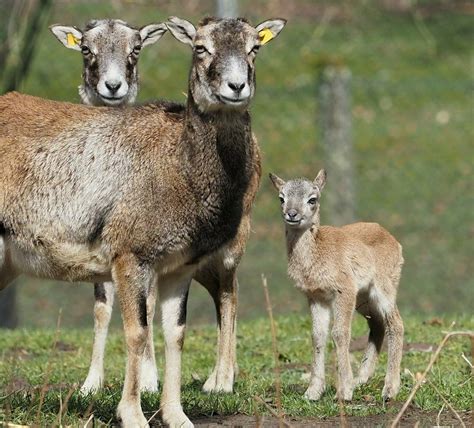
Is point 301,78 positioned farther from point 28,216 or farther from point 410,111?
point 28,216

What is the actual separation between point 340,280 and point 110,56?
2423mm

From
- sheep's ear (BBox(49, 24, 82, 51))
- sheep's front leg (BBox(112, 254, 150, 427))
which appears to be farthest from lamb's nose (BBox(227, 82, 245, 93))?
sheep's ear (BBox(49, 24, 82, 51))

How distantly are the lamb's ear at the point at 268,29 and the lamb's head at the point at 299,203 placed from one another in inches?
44.3

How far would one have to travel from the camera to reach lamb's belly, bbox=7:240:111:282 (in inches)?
276

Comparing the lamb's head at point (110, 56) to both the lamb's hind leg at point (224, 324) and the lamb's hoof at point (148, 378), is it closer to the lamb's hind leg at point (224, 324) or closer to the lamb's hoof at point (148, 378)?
the lamb's hind leg at point (224, 324)

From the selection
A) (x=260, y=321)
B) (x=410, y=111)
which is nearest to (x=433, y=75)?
(x=410, y=111)

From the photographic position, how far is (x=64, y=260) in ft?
23.1

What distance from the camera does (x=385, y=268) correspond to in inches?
337

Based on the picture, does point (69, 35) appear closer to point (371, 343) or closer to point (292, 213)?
point (292, 213)

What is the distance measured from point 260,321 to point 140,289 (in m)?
4.54

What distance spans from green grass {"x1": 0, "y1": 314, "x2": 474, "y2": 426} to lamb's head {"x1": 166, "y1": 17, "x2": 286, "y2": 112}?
1555mm

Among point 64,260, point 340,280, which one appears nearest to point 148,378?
point 340,280

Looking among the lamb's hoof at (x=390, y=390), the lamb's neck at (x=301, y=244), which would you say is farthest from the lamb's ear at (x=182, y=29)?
the lamb's hoof at (x=390, y=390)

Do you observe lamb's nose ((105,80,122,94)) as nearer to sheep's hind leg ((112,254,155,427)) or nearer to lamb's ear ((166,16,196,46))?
lamb's ear ((166,16,196,46))
